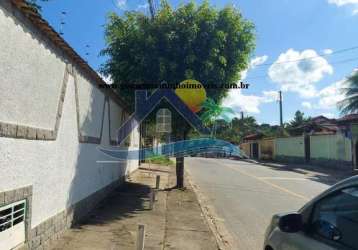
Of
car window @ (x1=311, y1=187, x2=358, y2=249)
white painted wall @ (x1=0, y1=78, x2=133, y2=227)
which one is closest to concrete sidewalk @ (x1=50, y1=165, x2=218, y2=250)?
white painted wall @ (x1=0, y1=78, x2=133, y2=227)

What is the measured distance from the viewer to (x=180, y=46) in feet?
46.1

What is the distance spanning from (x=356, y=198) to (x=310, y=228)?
62 cm

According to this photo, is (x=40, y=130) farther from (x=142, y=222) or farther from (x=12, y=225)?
(x=142, y=222)

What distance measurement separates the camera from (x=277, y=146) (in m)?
47.2

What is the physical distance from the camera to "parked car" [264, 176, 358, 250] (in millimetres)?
3082

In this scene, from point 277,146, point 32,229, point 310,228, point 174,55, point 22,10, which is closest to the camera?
point 310,228

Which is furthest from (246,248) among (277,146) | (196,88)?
(277,146)

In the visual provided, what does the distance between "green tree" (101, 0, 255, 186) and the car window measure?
10232mm

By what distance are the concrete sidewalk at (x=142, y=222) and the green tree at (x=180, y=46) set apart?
12.2ft

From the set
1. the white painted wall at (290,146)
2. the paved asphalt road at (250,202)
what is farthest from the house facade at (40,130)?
the white painted wall at (290,146)

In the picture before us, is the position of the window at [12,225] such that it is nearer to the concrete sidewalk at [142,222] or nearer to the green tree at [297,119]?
the concrete sidewalk at [142,222]

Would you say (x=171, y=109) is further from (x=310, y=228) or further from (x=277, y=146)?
(x=277, y=146)

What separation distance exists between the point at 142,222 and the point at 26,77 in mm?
4966

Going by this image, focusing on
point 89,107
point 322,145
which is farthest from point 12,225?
point 322,145
